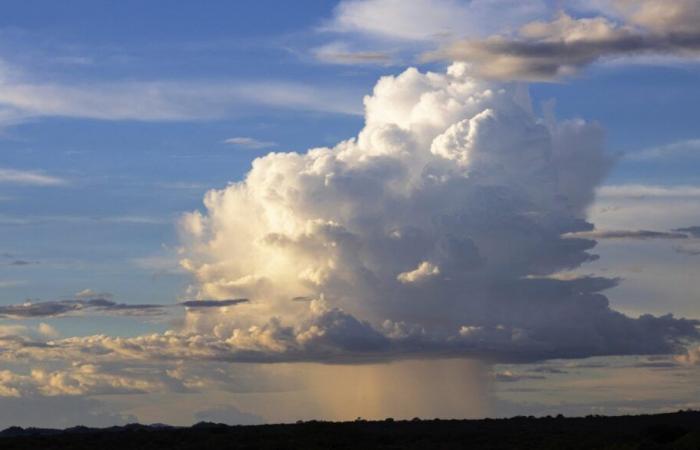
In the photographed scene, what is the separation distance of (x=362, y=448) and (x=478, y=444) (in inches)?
598

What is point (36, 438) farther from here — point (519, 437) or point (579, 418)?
point (579, 418)

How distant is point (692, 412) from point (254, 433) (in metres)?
75.0

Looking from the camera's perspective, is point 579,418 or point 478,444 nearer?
point 478,444

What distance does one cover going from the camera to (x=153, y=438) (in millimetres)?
158750

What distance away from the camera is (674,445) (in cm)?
12712

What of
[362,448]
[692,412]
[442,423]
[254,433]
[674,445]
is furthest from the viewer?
[692,412]

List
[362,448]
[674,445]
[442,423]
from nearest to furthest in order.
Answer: [674,445]
[362,448]
[442,423]

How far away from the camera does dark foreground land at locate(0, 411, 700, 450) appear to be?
143125 millimetres

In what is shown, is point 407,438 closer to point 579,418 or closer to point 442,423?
point 442,423

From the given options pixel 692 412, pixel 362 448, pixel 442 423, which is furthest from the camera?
pixel 692 412

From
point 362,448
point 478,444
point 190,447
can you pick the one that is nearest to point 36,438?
point 190,447

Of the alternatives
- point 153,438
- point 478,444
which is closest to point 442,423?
point 478,444

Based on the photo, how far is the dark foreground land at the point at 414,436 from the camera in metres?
143

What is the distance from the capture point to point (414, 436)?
6161 inches
